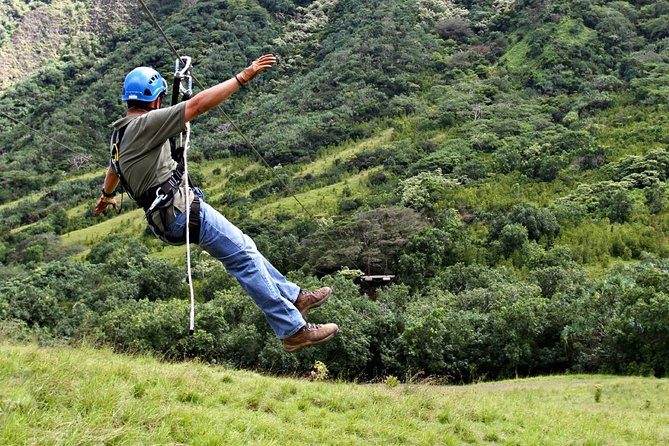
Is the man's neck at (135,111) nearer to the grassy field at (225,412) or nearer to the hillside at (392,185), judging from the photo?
the grassy field at (225,412)

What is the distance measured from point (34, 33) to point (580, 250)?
157 m

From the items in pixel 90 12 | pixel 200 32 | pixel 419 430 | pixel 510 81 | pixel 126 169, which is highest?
pixel 90 12

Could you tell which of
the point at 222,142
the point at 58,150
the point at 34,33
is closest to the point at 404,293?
the point at 222,142

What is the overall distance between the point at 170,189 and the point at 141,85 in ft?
2.74

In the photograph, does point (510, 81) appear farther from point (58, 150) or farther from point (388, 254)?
point (58, 150)

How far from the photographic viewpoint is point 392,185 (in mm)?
67125

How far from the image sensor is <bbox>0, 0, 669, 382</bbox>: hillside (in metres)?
31.5

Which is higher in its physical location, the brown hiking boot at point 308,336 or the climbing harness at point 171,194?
the climbing harness at point 171,194

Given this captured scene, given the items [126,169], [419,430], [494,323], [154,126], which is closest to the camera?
[154,126]

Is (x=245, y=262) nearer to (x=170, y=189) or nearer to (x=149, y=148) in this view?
(x=170, y=189)

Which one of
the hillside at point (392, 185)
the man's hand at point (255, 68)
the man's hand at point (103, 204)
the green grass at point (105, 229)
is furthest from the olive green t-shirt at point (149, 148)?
the green grass at point (105, 229)

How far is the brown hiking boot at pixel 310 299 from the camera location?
5.17 metres

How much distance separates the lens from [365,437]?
584cm


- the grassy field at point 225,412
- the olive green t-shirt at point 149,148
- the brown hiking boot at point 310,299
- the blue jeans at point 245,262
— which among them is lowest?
the grassy field at point 225,412
